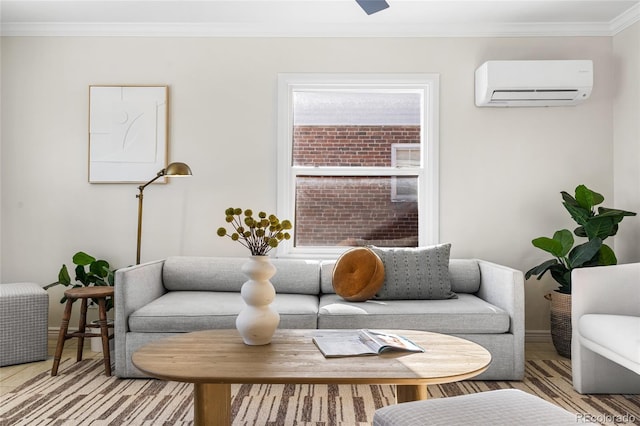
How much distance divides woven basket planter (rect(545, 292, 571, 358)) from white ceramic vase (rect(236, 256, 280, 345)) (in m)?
2.23

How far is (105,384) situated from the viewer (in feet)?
9.63

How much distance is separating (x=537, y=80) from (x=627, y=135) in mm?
814

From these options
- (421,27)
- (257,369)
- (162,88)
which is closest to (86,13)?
(162,88)

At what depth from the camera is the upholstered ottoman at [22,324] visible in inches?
126

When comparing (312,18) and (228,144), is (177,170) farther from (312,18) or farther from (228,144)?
(312,18)

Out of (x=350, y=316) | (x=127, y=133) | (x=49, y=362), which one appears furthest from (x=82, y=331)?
(x=350, y=316)

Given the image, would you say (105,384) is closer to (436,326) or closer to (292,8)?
(436,326)

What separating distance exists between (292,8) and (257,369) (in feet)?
8.91

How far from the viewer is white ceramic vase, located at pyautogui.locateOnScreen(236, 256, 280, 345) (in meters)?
2.18

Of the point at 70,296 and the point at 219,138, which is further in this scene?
the point at 219,138

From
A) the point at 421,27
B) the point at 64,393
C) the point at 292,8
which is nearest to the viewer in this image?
the point at 64,393

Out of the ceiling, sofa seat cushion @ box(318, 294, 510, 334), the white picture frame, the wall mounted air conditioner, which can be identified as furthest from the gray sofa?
the ceiling

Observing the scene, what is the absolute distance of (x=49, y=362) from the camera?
3344 millimetres

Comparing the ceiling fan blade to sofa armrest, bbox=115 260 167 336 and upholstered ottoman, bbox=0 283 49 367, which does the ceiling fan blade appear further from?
upholstered ottoman, bbox=0 283 49 367
